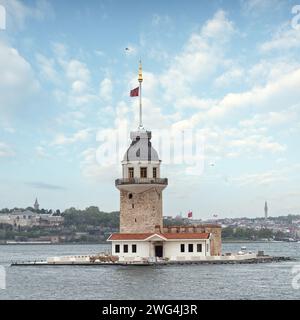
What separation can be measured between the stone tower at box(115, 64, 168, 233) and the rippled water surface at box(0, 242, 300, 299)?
588 cm

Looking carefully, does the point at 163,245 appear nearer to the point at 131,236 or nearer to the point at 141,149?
the point at 131,236

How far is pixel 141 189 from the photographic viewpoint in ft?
243

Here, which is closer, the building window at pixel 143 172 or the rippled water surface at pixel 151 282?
the rippled water surface at pixel 151 282

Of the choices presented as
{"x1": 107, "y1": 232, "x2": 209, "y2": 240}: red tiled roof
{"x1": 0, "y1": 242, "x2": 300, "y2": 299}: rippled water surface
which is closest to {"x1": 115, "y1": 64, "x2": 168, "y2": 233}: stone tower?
{"x1": 107, "y1": 232, "x2": 209, "y2": 240}: red tiled roof

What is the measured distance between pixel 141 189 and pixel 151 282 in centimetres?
1891

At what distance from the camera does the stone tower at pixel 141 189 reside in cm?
7406

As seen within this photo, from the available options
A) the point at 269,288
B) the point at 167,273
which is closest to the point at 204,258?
the point at 167,273

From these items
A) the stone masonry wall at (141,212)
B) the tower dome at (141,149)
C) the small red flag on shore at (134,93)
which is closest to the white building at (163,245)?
the stone masonry wall at (141,212)

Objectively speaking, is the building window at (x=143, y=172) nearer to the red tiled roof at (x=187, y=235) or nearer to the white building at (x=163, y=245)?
the white building at (x=163, y=245)

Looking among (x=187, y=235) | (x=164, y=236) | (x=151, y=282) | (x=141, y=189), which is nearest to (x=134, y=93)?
(x=141, y=189)

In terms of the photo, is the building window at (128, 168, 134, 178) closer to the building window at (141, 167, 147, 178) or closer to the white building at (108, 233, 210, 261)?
the building window at (141, 167, 147, 178)

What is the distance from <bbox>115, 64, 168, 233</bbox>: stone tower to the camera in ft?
243

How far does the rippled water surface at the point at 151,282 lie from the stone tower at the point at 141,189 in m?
5.88
